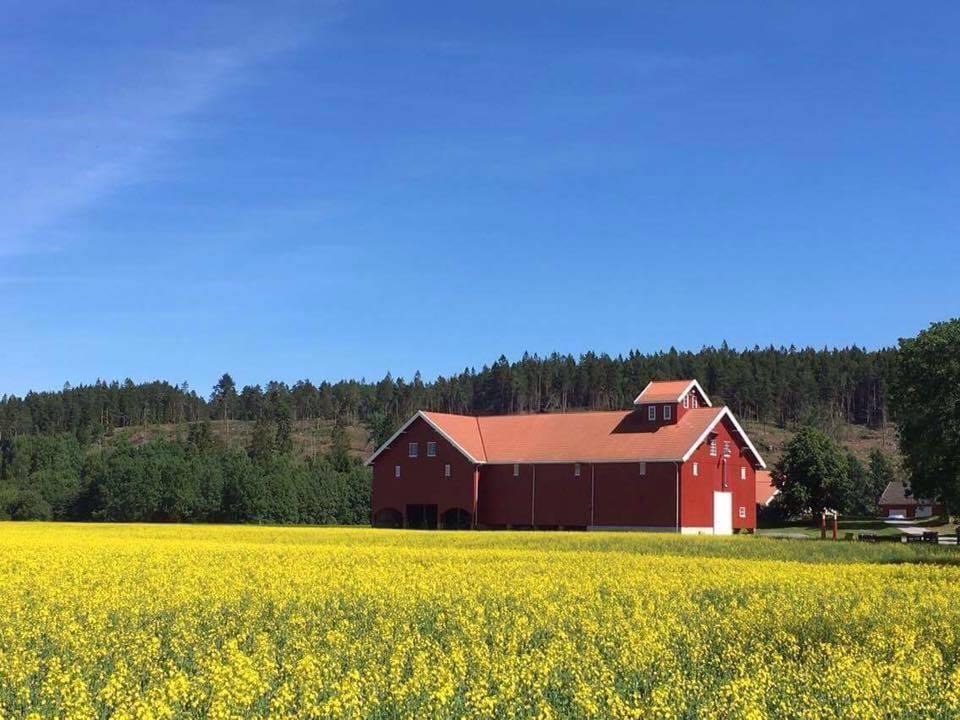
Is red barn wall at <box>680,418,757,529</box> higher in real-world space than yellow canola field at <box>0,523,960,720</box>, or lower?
higher

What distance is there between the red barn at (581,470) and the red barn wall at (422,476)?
0.07 metres

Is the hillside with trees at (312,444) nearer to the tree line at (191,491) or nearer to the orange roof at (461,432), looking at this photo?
the tree line at (191,491)

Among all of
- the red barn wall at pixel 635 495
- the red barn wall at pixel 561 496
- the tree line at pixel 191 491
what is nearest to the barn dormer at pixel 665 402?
the red barn wall at pixel 635 495

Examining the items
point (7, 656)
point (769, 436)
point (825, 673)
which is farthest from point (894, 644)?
point (769, 436)

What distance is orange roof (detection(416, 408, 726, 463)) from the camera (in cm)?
6656

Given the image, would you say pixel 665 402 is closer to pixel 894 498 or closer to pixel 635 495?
pixel 635 495

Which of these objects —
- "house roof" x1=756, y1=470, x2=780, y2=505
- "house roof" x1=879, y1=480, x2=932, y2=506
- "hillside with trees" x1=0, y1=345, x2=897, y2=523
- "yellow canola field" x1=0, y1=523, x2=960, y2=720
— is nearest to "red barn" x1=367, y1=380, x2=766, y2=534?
"hillside with trees" x1=0, y1=345, x2=897, y2=523

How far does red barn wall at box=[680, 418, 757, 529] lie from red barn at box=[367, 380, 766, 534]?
7 cm

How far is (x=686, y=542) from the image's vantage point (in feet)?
148

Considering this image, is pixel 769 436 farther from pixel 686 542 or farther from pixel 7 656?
pixel 7 656

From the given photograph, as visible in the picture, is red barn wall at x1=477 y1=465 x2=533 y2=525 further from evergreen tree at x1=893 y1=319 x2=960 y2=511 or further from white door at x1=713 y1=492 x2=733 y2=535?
evergreen tree at x1=893 y1=319 x2=960 y2=511

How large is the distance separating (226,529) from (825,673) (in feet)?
159

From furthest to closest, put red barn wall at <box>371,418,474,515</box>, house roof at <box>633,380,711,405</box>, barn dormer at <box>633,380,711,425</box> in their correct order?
red barn wall at <box>371,418,474,515</box> < barn dormer at <box>633,380,711,425</box> < house roof at <box>633,380,711,405</box>

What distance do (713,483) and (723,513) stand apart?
2389 millimetres
